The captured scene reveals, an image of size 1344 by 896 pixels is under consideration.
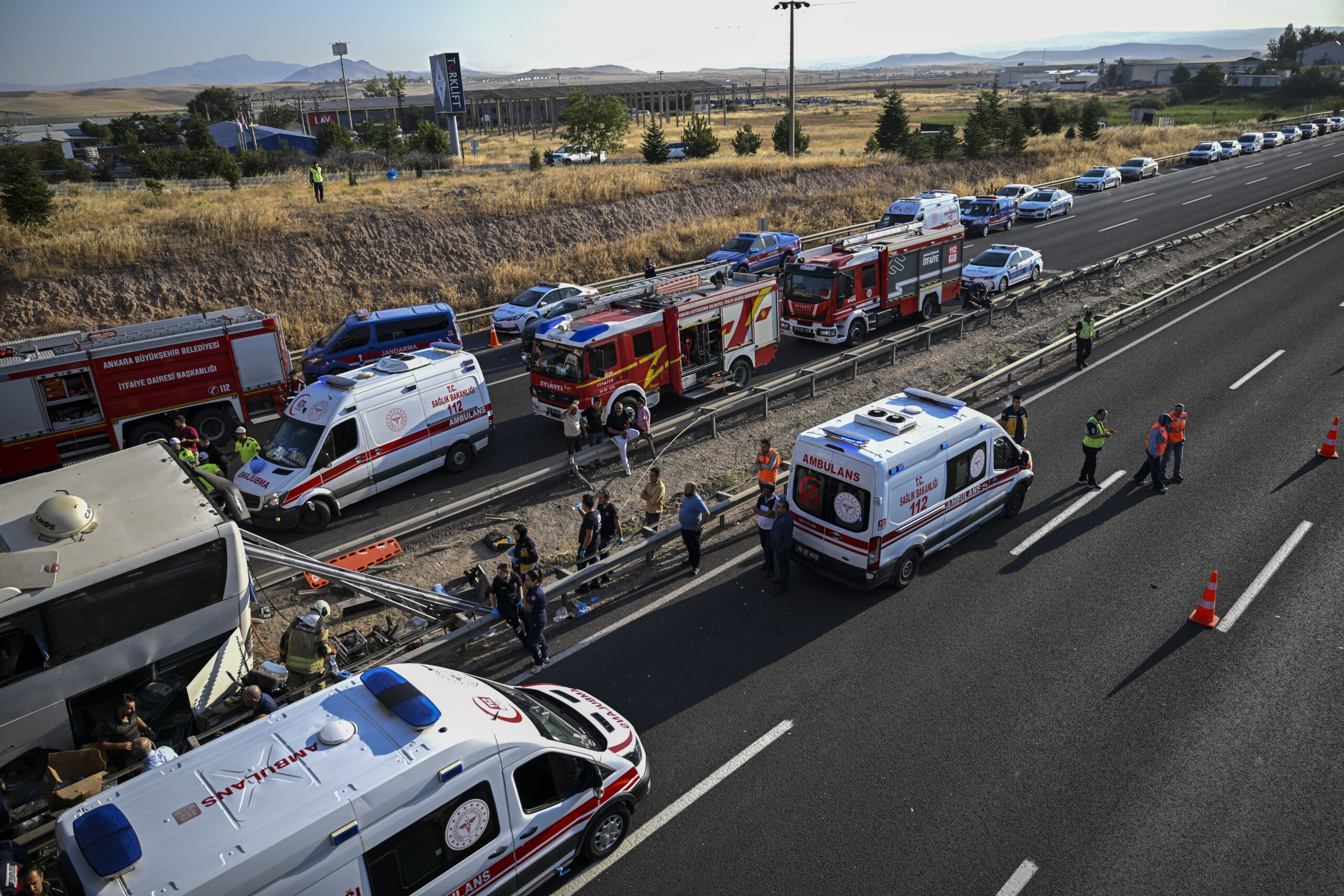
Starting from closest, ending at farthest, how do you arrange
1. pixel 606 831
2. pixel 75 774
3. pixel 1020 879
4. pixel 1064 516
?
pixel 1020 879 → pixel 606 831 → pixel 75 774 → pixel 1064 516

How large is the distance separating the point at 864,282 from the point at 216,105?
120996 millimetres

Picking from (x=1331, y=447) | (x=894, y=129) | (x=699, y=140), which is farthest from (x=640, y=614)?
(x=894, y=129)

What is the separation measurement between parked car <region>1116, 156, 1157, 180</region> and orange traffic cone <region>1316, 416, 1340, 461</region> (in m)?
44.1

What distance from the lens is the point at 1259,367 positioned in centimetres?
2006

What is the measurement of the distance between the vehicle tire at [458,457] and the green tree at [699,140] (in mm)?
38969

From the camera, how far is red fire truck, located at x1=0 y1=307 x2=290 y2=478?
16.2 metres

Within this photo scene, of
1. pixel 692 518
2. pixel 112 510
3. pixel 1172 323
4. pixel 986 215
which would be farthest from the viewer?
pixel 986 215

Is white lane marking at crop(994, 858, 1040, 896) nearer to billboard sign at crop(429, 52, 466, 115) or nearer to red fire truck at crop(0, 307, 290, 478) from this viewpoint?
red fire truck at crop(0, 307, 290, 478)

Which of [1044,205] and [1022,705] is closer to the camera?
[1022,705]

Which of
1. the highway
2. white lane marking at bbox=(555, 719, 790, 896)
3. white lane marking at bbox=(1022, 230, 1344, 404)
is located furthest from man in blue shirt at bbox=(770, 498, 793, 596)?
white lane marking at bbox=(1022, 230, 1344, 404)

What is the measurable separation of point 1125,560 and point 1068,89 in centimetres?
20500

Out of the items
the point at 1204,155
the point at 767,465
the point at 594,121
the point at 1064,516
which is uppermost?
the point at 594,121

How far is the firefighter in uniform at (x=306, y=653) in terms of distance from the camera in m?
9.59

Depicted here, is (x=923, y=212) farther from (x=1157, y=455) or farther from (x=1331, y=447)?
(x=1157, y=455)
